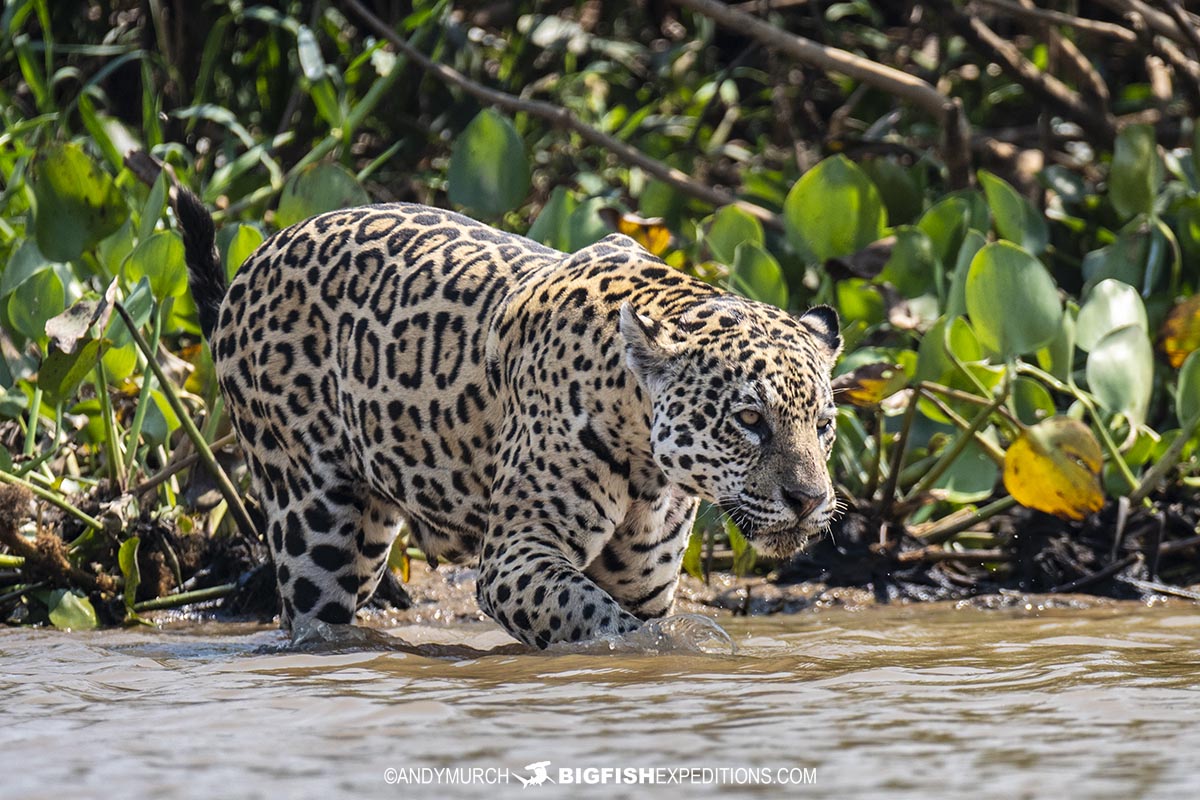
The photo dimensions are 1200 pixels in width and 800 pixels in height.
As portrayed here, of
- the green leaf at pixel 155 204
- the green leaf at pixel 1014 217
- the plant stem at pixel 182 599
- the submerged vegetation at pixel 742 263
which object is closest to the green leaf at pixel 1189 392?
the submerged vegetation at pixel 742 263

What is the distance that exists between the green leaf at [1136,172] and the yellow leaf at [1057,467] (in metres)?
2.06

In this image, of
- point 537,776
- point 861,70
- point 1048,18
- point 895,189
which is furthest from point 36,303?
point 1048,18

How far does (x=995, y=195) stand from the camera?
7930mm

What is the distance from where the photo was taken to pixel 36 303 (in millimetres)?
6445

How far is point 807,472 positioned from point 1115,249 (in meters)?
3.86

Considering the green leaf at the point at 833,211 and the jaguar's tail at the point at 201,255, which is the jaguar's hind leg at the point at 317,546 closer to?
the jaguar's tail at the point at 201,255

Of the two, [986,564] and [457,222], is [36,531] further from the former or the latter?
[986,564]

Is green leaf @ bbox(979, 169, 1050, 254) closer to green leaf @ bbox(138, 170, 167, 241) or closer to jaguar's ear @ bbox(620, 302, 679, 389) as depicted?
jaguar's ear @ bbox(620, 302, 679, 389)

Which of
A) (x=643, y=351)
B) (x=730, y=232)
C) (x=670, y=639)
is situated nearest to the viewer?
(x=643, y=351)

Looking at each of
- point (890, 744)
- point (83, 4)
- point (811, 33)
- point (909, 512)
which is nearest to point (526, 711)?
point (890, 744)

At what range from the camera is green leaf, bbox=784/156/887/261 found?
7.38 m

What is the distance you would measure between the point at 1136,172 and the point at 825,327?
3379mm

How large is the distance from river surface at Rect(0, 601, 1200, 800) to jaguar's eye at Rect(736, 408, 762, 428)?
707 mm

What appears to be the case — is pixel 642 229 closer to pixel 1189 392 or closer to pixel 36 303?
pixel 1189 392
